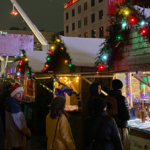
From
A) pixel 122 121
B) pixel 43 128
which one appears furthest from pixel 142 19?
pixel 43 128

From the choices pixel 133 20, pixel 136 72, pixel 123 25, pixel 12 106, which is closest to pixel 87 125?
pixel 12 106

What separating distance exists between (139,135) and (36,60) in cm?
737

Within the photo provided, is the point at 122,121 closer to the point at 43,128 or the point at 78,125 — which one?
the point at 78,125

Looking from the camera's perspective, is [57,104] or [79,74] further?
[79,74]

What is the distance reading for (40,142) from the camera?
336 inches

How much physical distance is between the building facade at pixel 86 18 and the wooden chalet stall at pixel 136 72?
29.3m

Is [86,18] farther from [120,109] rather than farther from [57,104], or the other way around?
[57,104]

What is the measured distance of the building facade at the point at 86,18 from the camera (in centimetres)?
Answer: 3742

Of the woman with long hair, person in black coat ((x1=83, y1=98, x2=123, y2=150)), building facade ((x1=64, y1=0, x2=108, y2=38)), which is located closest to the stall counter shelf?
person in black coat ((x1=83, y1=98, x2=123, y2=150))

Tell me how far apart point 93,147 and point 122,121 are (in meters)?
1.52

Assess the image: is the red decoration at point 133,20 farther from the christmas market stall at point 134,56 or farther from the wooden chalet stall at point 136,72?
the wooden chalet stall at point 136,72

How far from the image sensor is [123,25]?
6.01 metres

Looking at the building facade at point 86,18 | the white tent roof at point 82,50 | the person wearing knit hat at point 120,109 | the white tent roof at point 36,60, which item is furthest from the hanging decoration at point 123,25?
the building facade at point 86,18

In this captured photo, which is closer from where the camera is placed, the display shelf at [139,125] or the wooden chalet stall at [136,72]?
the display shelf at [139,125]
